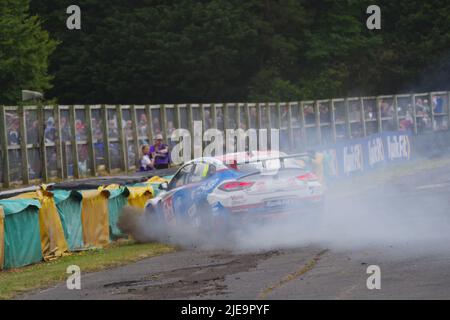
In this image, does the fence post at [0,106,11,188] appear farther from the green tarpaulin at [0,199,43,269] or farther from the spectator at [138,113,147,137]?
the green tarpaulin at [0,199,43,269]

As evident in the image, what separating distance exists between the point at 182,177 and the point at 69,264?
9.02ft

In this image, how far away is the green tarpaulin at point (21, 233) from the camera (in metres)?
16.1

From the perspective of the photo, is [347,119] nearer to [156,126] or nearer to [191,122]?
[191,122]

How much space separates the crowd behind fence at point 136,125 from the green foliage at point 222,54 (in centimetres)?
1750

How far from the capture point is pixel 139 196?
20.2 metres

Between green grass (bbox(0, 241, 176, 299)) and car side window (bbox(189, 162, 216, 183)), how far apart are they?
1.22 metres

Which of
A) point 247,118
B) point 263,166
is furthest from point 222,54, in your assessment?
point 263,166

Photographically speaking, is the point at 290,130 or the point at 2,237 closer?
the point at 2,237

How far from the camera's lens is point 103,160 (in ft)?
109

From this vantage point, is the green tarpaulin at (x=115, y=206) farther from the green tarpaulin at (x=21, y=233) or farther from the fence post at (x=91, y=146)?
the fence post at (x=91, y=146)

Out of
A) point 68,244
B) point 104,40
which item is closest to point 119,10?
point 104,40

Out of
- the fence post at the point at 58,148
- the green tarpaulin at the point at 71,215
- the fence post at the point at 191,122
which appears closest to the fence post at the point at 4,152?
the fence post at the point at 58,148

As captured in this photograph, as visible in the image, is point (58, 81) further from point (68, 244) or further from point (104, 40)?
point (68, 244)
